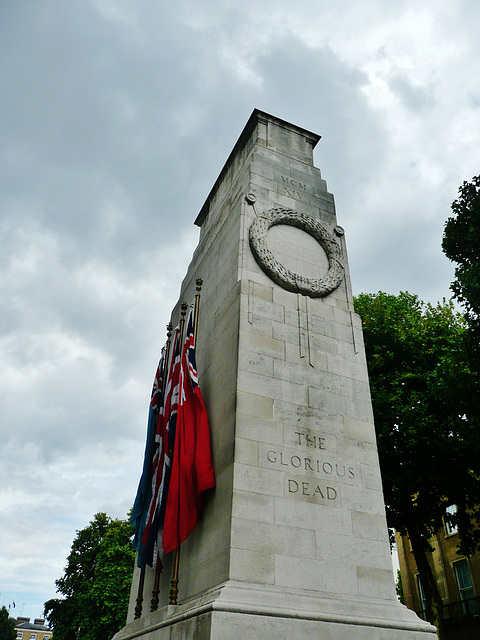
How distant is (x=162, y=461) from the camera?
34.0 ft

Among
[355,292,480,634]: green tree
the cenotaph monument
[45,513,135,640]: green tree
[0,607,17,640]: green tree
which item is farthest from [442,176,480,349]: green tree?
[0,607,17,640]: green tree

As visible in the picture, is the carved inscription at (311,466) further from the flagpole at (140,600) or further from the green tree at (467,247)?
the green tree at (467,247)

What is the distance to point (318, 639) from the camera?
701cm

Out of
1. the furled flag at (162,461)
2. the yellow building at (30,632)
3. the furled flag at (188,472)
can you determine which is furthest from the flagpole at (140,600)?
the yellow building at (30,632)

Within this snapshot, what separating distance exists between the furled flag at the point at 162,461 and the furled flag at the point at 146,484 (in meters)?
0.51

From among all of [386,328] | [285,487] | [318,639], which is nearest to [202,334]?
[285,487]

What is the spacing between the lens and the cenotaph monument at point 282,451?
7395mm

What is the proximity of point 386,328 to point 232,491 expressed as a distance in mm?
15837

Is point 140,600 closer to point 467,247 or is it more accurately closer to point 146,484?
point 146,484

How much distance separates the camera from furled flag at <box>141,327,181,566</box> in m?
9.60

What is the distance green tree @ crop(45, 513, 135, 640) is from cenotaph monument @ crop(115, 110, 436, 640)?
85.5ft

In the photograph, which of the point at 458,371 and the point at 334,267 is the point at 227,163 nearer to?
the point at 334,267

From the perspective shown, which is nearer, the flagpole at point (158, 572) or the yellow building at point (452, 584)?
the flagpole at point (158, 572)

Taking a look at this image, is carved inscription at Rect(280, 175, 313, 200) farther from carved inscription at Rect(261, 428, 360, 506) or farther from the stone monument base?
the stone monument base
